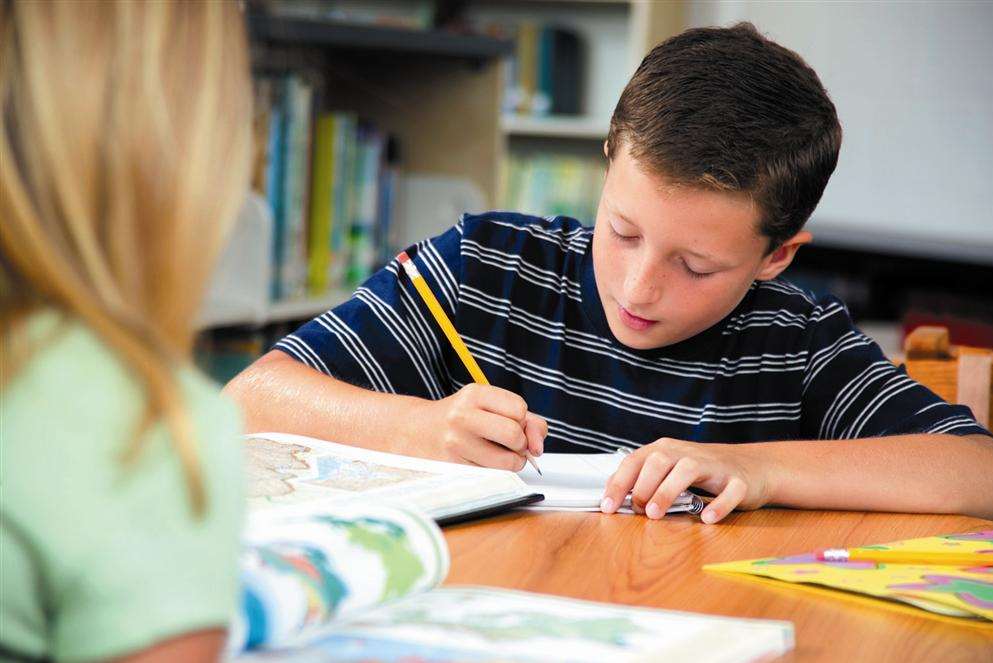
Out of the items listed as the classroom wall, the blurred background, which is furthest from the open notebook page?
the classroom wall

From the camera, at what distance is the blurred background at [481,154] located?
6.82ft

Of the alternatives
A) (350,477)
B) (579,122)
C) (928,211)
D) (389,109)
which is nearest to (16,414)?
(350,477)

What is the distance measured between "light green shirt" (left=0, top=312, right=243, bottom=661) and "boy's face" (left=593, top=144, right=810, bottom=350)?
737 mm

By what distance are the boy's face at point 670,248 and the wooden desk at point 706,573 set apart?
264 millimetres

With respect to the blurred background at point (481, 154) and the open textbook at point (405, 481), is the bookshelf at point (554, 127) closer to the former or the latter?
the blurred background at point (481, 154)

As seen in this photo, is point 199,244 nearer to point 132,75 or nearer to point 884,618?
point 132,75

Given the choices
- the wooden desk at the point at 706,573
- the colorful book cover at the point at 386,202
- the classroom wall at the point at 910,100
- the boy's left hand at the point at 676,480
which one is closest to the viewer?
the wooden desk at the point at 706,573

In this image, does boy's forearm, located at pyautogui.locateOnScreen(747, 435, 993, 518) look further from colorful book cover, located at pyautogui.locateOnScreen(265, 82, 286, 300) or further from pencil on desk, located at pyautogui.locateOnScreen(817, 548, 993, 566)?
colorful book cover, located at pyautogui.locateOnScreen(265, 82, 286, 300)

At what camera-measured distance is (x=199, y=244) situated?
1.66 ft

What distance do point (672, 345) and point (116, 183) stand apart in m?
0.93

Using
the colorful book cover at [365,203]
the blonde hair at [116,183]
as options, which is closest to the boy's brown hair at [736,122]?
the blonde hair at [116,183]

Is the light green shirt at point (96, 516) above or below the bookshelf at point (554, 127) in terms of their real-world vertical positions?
below

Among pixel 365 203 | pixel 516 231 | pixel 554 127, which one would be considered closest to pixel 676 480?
pixel 516 231

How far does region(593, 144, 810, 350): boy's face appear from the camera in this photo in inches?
45.2
